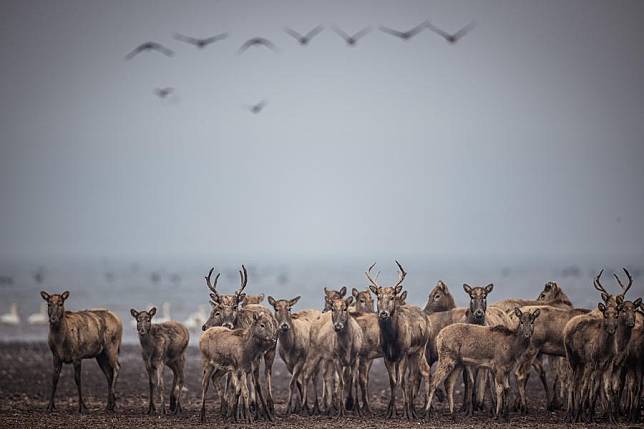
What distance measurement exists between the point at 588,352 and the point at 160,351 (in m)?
9.10

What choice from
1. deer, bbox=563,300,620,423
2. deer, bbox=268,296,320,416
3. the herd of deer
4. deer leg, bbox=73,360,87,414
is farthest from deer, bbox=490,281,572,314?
deer leg, bbox=73,360,87,414

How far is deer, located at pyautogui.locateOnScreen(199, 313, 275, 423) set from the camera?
78.4 ft

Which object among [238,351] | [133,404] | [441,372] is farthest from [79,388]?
[441,372]

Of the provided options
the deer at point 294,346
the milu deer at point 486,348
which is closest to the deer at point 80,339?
the deer at point 294,346

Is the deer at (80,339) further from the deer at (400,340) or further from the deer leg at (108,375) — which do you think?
the deer at (400,340)

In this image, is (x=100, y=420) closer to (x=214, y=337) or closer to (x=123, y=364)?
(x=214, y=337)

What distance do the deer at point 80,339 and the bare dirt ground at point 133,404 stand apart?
67cm

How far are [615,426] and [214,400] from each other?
1053cm

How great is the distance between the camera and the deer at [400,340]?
81.7 feet

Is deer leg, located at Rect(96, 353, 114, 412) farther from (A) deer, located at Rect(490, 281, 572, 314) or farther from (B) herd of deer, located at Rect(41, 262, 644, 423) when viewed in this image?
(A) deer, located at Rect(490, 281, 572, 314)

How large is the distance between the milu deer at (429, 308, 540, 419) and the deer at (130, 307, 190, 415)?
5.64 meters

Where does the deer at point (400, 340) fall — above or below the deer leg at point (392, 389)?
above

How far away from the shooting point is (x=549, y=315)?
2555 cm

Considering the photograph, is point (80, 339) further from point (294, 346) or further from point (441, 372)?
point (441, 372)
